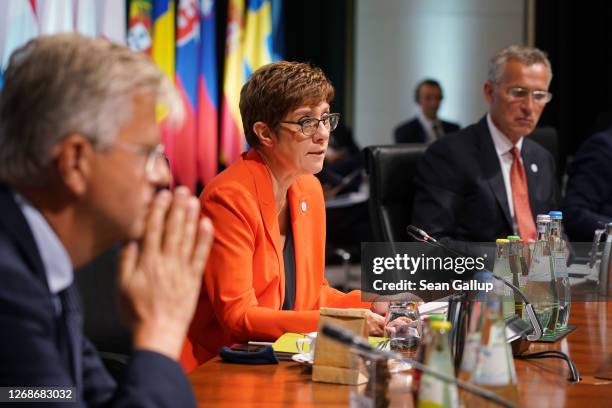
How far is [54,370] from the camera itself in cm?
117

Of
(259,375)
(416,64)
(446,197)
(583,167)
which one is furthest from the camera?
(416,64)

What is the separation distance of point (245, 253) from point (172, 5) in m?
3.54

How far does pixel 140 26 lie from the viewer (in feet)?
16.5

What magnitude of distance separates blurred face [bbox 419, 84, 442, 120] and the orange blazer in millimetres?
4650

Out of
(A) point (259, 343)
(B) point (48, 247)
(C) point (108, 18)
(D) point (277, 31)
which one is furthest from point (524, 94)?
(D) point (277, 31)

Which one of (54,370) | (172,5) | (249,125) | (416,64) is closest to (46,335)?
(54,370)

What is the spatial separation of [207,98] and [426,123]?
1852 mm

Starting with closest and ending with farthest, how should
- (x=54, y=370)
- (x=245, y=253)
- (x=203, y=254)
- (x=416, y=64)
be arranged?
1. (x=54, y=370)
2. (x=203, y=254)
3. (x=245, y=253)
4. (x=416, y=64)

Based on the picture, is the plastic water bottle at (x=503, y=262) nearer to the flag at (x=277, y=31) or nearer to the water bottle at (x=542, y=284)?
the water bottle at (x=542, y=284)

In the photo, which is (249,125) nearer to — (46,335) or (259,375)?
(259,375)

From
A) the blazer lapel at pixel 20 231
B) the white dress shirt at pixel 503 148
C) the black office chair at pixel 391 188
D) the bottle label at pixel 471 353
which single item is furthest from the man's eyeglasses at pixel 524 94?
the blazer lapel at pixel 20 231

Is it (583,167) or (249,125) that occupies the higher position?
(249,125)

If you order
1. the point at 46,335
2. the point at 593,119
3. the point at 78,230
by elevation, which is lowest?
the point at 593,119

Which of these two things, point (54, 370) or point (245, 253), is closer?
point (54, 370)
